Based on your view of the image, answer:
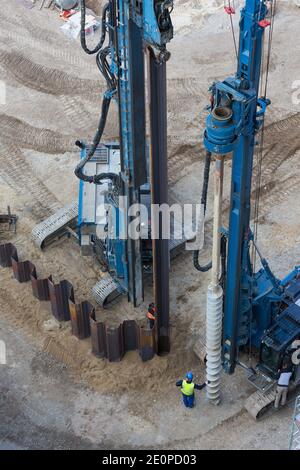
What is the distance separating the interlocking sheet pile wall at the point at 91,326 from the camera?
21.4 m

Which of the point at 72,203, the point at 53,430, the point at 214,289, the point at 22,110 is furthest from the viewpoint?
the point at 22,110

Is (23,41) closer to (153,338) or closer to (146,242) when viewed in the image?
(146,242)

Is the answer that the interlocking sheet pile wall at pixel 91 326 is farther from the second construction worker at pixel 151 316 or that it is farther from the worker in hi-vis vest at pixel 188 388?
the worker in hi-vis vest at pixel 188 388

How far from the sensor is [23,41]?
3275cm

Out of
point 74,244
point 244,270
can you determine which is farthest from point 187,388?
point 74,244

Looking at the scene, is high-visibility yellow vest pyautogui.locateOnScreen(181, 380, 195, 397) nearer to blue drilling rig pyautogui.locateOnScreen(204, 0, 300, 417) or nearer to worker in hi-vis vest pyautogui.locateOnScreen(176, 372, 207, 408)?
worker in hi-vis vest pyautogui.locateOnScreen(176, 372, 207, 408)

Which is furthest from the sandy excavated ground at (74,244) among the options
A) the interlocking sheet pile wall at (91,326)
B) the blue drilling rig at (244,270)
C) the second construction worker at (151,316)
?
the blue drilling rig at (244,270)

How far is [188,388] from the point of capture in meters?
20.1

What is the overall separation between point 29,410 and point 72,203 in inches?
302

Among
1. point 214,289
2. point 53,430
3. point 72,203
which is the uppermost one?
point 214,289

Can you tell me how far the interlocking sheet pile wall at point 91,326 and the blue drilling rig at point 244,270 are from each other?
2.27 m

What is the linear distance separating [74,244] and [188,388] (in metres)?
7.06

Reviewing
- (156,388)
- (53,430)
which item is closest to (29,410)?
(53,430)

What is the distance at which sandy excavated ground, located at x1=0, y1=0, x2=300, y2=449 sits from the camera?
20438mm
